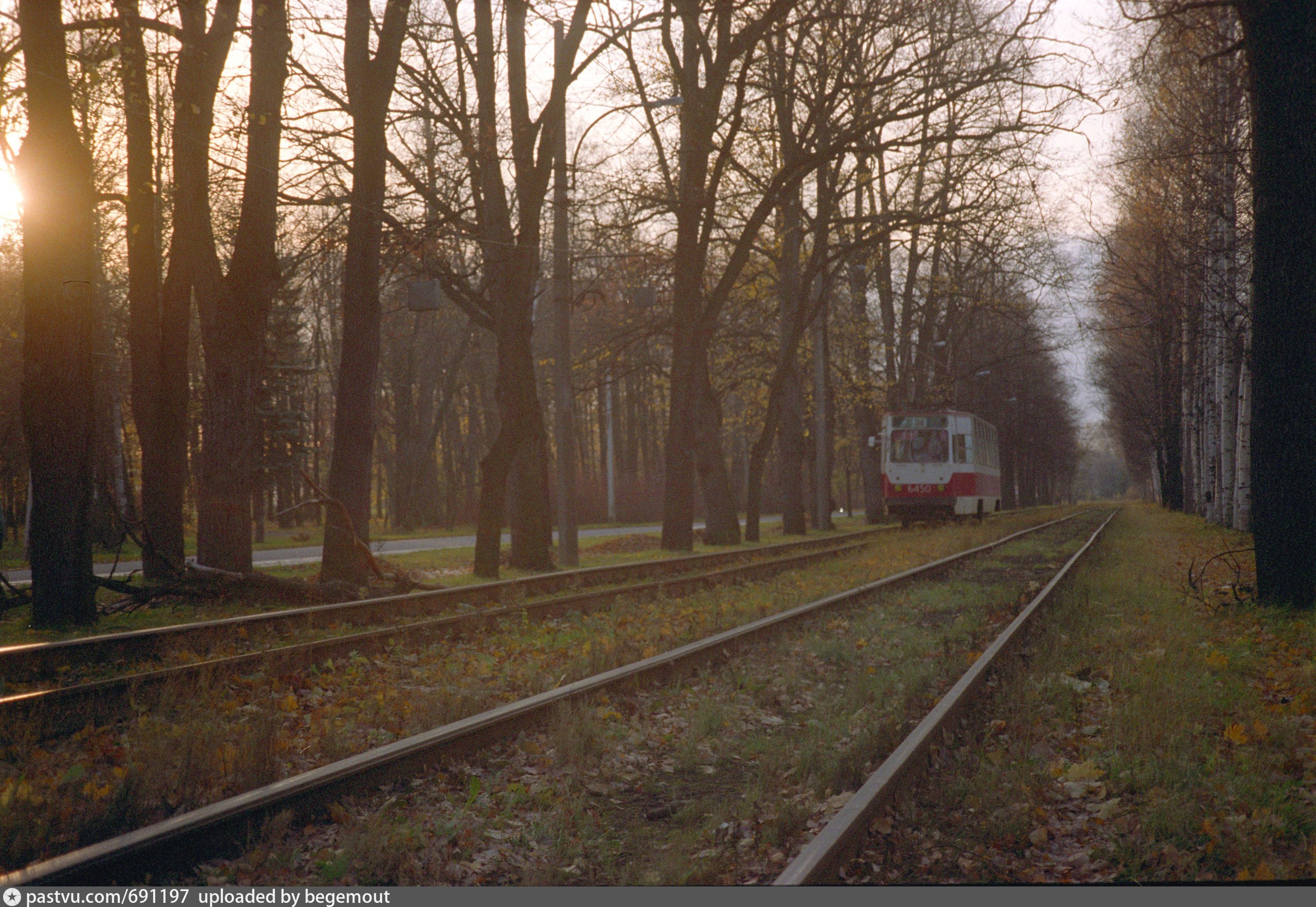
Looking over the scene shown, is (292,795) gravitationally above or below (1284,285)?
below

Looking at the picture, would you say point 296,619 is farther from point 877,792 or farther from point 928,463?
point 928,463

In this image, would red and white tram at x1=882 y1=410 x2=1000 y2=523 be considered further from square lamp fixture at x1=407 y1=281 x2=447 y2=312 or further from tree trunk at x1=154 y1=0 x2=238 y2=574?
tree trunk at x1=154 y1=0 x2=238 y2=574

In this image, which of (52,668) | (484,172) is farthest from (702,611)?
(484,172)

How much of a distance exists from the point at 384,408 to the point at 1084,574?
37754 millimetres

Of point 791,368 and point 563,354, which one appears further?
point 791,368

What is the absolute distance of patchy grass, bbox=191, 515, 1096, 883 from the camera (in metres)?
3.89

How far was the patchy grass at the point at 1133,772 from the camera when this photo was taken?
383 cm

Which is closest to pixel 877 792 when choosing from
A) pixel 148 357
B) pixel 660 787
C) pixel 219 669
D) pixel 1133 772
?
pixel 660 787

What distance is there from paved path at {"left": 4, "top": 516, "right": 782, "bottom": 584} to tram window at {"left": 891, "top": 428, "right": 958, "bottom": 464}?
926cm

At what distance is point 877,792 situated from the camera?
4.12m

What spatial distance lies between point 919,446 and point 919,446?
20mm

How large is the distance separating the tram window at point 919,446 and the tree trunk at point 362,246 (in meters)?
18.5

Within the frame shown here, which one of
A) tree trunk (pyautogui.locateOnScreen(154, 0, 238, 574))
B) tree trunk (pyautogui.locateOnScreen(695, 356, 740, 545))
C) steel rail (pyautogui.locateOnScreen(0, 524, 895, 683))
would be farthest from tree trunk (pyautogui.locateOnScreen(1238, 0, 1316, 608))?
tree trunk (pyautogui.locateOnScreen(695, 356, 740, 545))

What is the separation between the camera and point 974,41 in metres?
16.5
